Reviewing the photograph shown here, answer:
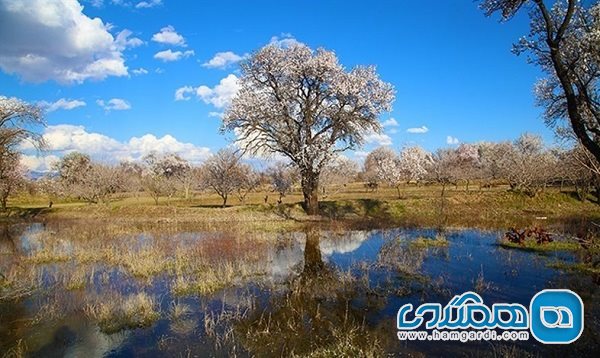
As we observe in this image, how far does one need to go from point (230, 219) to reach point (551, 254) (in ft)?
85.4

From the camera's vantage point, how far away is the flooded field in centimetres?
1036

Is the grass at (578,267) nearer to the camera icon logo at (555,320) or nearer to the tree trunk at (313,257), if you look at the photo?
the camera icon logo at (555,320)

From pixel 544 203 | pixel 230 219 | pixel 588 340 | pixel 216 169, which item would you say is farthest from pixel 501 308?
pixel 216 169

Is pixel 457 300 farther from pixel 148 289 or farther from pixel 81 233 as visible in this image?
pixel 81 233

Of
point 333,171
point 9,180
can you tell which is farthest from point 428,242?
point 9,180

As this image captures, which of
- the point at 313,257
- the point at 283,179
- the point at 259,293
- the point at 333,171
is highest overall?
the point at 333,171

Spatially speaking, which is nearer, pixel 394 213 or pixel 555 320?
pixel 555 320

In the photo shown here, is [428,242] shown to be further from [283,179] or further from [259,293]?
[283,179]

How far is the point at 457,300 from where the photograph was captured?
1257cm

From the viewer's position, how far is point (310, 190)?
37062 millimetres

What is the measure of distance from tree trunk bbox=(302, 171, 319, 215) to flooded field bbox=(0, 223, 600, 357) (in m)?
11.6

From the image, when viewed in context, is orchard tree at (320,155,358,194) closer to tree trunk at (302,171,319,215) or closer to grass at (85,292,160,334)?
tree trunk at (302,171,319,215)

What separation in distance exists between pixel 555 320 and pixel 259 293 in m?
9.01

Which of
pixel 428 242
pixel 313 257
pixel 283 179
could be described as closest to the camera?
pixel 313 257
